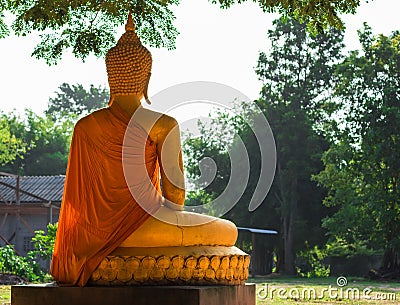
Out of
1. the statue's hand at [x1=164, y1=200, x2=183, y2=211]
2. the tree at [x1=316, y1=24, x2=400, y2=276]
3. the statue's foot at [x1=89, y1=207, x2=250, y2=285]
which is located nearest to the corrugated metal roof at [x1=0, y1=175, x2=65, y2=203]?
the tree at [x1=316, y1=24, x2=400, y2=276]

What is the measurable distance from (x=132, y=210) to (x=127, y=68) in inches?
38.9

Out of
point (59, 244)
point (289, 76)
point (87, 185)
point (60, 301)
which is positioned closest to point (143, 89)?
point (87, 185)

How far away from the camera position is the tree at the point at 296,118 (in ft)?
96.4

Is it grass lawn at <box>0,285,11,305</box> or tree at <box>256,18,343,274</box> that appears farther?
tree at <box>256,18,343,274</box>

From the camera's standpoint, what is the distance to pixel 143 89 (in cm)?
509

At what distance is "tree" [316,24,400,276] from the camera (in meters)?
24.5

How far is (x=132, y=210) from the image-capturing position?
185 inches

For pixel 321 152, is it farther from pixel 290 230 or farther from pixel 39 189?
pixel 39 189

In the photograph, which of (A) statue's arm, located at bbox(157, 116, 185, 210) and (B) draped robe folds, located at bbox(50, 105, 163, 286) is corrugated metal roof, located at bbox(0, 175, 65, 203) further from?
(A) statue's arm, located at bbox(157, 116, 185, 210)

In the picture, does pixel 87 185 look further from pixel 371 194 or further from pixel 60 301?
pixel 371 194

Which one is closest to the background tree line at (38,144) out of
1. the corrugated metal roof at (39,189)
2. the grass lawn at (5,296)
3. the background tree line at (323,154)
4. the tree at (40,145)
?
the tree at (40,145)

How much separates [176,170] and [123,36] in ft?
3.43

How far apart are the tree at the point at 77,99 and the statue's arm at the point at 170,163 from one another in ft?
162

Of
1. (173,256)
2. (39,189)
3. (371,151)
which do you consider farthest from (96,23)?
(39,189)
